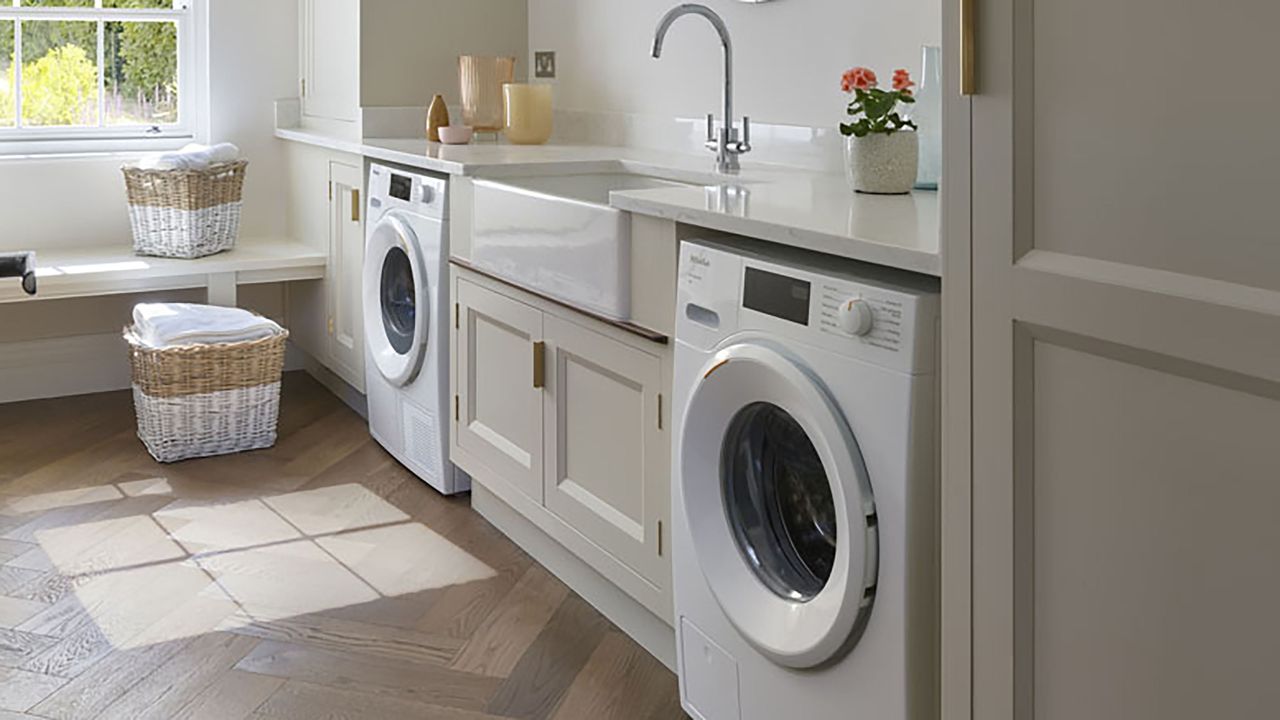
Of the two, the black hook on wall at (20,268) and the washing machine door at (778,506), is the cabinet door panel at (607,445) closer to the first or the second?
the washing machine door at (778,506)

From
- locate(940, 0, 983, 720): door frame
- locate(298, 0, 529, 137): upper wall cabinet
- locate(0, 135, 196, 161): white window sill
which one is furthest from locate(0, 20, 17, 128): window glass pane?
locate(940, 0, 983, 720): door frame

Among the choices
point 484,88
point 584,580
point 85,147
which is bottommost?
point 584,580

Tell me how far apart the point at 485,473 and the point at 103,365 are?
213 cm

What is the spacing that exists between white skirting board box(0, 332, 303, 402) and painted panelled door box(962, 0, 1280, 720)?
3.88m

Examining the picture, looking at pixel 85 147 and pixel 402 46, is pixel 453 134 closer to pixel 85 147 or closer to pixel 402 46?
pixel 402 46

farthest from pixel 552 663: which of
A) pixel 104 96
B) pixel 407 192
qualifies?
pixel 104 96

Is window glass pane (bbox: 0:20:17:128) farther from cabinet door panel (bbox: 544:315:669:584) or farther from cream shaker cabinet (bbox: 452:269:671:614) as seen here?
cabinet door panel (bbox: 544:315:669:584)

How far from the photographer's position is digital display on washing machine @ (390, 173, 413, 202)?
3.66m

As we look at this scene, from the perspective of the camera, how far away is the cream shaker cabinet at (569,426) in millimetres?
2516

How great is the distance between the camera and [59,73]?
15.4 feet

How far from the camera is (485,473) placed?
10.8 ft

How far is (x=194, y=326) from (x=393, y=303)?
591mm

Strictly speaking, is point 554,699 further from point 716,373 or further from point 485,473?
point 485,473

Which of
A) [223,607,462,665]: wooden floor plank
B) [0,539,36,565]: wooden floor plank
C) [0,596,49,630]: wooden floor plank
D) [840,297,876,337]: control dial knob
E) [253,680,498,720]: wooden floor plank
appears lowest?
[253,680,498,720]: wooden floor plank
